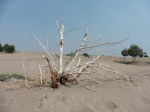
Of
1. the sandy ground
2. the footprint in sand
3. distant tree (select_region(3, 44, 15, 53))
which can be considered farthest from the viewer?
distant tree (select_region(3, 44, 15, 53))

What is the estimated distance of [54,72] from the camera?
6.27 m

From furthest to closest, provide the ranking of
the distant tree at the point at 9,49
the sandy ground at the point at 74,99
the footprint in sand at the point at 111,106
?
the distant tree at the point at 9,49 → the footprint in sand at the point at 111,106 → the sandy ground at the point at 74,99

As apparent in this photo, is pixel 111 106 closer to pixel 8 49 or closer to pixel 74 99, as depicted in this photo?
pixel 74 99

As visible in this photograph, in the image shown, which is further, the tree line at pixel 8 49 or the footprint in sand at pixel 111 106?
the tree line at pixel 8 49

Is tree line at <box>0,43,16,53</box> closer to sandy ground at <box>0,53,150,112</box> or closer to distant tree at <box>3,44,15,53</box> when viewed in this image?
distant tree at <box>3,44,15,53</box>

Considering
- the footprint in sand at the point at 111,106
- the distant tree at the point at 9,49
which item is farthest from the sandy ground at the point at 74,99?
the distant tree at the point at 9,49

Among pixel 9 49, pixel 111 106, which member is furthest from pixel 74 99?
pixel 9 49

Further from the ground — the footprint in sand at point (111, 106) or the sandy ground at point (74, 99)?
the sandy ground at point (74, 99)

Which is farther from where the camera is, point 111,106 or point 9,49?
point 9,49

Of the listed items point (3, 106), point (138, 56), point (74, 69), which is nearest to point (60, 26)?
point (74, 69)

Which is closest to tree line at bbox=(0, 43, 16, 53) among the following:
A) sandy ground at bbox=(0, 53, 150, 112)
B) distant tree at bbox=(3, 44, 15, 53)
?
distant tree at bbox=(3, 44, 15, 53)

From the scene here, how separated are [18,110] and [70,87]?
5.00ft

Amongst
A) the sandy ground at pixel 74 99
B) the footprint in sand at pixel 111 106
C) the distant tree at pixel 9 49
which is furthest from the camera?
the distant tree at pixel 9 49

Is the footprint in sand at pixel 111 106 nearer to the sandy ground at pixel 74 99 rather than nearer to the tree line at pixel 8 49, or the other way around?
the sandy ground at pixel 74 99
